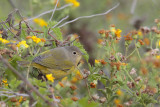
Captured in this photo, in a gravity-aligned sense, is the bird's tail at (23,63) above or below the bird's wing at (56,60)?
below

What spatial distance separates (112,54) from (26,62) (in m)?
0.91

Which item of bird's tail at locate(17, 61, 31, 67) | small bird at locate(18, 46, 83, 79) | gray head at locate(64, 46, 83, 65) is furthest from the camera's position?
gray head at locate(64, 46, 83, 65)

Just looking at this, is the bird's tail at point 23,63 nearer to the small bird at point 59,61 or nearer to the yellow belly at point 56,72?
the small bird at point 59,61

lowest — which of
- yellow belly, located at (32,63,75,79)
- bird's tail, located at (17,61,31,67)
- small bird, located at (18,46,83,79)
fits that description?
bird's tail, located at (17,61,31,67)

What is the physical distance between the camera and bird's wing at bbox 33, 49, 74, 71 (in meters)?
3.48

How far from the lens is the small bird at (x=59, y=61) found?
3.46 m

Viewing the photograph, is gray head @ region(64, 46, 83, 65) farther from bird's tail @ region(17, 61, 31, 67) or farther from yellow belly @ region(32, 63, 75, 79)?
bird's tail @ region(17, 61, 31, 67)

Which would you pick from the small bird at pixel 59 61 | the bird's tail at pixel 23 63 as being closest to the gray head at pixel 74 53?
the small bird at pixel 59 61

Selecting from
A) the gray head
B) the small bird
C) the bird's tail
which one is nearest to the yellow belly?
the small bird

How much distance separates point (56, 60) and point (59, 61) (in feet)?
0.15

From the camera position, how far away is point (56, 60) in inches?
146

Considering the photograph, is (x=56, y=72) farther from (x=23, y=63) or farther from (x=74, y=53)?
(x=23, y=63)

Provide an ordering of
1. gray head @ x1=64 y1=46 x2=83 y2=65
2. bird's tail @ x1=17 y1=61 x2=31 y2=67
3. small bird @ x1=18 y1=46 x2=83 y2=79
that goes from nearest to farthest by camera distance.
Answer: bird's tail @ x1=17 y1=61 x2=31 y2=67 < small bird @ x1=18 y1=46 x2=83 y2=79 < gray head @ x1=64 y1=46 x2=83 y2=65

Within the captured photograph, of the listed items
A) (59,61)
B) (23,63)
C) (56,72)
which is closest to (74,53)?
(59,61)
